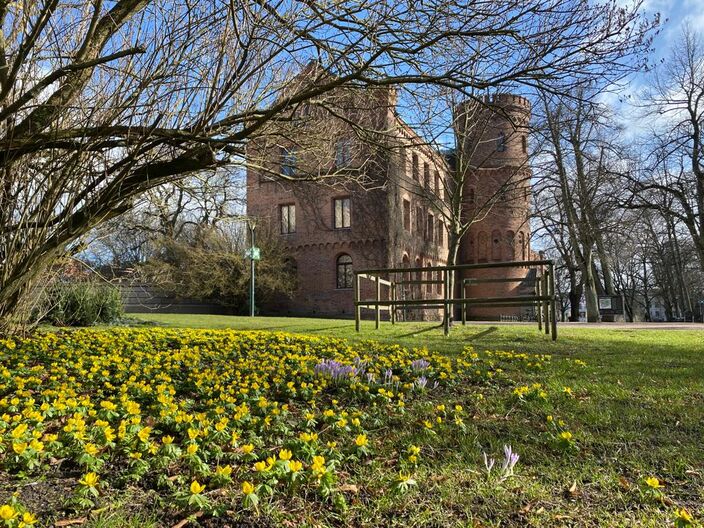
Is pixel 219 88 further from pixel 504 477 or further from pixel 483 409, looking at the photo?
pixel 504 477

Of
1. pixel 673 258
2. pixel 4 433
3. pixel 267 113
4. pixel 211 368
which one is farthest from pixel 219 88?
pixel 673 258

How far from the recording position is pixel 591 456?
3.17m

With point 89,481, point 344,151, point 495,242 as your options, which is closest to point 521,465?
point 89,481

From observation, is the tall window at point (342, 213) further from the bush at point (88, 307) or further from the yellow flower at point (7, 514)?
the yellow flower at point (7, 514)

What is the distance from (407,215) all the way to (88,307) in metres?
22.8

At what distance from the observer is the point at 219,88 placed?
18.5ft

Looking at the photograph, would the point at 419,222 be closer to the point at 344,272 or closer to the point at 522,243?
the point at 344,272

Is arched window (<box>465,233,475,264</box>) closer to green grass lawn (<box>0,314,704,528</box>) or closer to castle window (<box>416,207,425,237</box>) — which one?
castle window (<box>416,207,425,237</box>)

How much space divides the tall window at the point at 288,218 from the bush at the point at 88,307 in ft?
59.1

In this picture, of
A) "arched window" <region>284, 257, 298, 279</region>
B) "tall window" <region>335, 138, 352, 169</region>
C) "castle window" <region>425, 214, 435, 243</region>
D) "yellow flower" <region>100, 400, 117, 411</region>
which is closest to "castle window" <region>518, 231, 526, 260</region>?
"castle window" <region>425, 214, 435, 243</region>

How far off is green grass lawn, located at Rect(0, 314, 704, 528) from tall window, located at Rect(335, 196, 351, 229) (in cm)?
2476

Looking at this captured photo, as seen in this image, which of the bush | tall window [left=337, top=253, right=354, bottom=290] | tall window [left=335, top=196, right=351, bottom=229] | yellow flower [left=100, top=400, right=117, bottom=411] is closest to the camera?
yellow flower [left=100, top=400, right=117, bottom=411]

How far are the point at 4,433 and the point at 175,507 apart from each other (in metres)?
1.37

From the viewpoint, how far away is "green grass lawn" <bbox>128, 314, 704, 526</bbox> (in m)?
2.47
